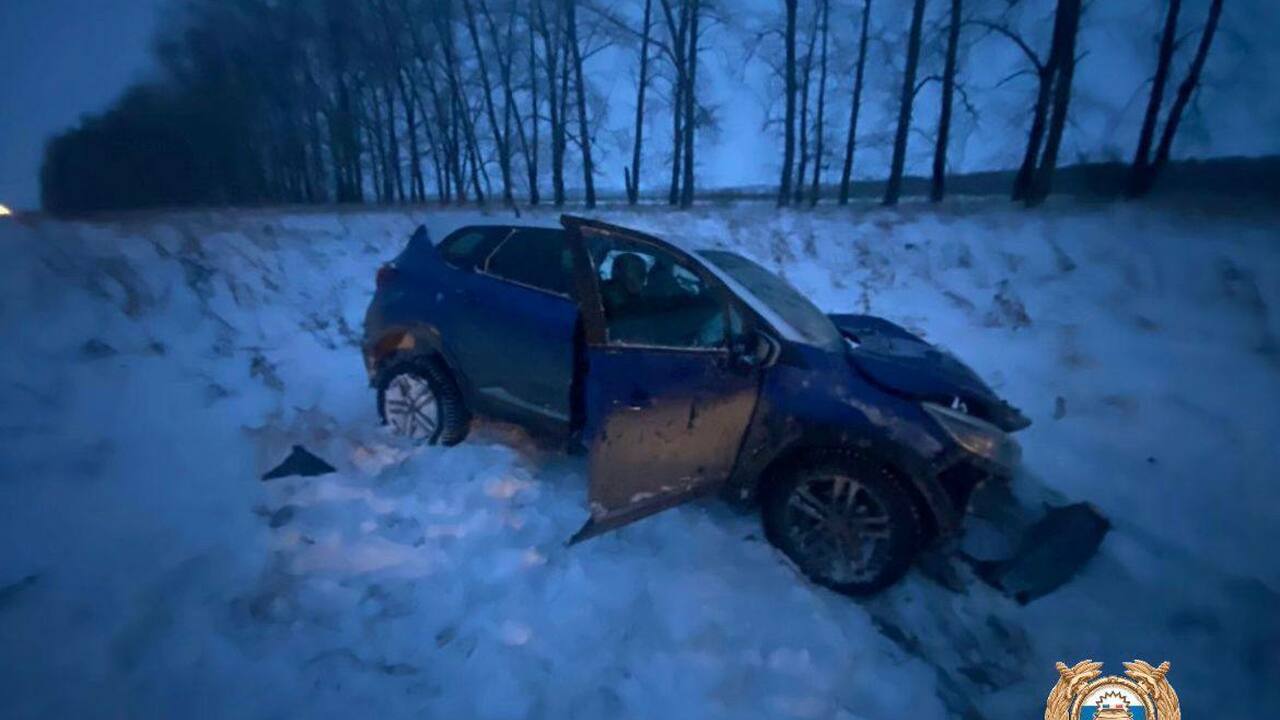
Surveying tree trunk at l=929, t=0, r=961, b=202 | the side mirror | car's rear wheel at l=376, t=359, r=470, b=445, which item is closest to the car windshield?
the side mirror

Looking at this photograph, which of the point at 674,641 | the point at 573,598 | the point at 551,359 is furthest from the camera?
the point at 551,359

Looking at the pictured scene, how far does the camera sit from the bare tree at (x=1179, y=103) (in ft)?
26.5

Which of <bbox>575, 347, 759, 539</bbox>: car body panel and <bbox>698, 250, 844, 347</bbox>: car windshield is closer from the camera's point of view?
<bbox>575, 347, 759, 539</bbox>: car body panel

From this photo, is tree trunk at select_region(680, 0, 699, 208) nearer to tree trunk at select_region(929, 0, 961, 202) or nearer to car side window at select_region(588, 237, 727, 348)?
tree trunk at select_region(929, 0, 961, 202)

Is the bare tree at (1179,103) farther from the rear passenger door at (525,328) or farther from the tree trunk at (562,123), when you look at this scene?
the tree trunk at (562,123)

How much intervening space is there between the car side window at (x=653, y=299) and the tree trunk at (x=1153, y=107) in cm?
1113

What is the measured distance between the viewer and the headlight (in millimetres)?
2758

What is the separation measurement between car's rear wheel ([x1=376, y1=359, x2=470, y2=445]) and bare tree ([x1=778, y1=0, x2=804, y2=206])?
54.7 ft

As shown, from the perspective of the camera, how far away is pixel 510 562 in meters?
3.09

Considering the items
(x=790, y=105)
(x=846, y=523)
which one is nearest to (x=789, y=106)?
(x=790, y=105)

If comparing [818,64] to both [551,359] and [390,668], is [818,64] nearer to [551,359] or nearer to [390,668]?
[551,359]

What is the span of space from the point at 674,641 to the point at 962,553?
73.7 inches

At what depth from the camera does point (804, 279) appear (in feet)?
30.5

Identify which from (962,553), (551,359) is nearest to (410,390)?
(551,359)
